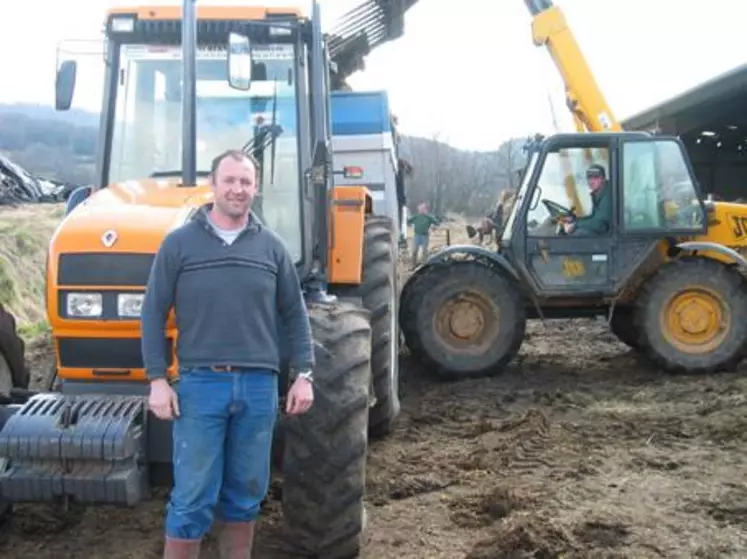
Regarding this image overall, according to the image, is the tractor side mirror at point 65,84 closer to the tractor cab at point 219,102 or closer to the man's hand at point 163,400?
the tractor cab at point 219,102

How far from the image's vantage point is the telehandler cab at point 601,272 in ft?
27.3

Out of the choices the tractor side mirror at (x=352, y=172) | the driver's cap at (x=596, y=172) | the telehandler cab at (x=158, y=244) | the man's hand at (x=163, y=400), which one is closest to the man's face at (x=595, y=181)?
the driver's cap at (x=596, y=172)

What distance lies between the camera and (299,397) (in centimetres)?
364

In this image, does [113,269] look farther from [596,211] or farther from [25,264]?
[25,264]

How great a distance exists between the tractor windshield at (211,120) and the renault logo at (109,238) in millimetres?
928

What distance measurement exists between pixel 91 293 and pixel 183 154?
0.92 meters

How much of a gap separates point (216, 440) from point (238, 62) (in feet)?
6.28

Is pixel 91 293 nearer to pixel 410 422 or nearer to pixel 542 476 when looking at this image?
pixel 542 476

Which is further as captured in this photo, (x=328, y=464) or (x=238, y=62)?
(x=238, y=62)

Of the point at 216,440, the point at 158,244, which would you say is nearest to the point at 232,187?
the point at 158,244

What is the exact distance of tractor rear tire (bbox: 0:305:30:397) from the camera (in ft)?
18.1

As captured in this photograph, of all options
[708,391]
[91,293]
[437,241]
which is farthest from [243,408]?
[437,241]

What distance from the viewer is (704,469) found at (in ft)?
18.0

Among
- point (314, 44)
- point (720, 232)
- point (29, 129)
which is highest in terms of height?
point (29, 129)
